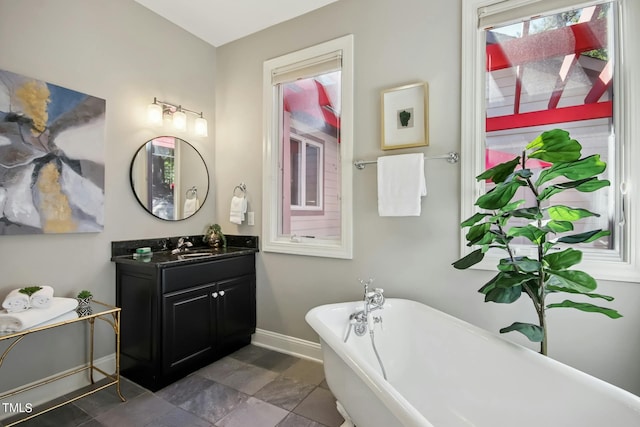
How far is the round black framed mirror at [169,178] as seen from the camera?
2452 mm

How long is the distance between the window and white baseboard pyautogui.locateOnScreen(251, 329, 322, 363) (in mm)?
737

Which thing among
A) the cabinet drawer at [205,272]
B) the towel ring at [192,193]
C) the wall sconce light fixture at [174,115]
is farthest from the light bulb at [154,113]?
the cabinet drawer at [205,272]

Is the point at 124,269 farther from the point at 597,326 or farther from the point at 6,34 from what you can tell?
the point at 597,326

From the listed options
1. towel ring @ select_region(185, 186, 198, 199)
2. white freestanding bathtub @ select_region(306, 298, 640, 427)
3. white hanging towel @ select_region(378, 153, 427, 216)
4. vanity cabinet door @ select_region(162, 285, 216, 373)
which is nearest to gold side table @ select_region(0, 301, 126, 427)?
vanity cabinet door @ select_region(162, 285, 216, 373)

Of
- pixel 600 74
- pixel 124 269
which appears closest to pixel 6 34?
pixel 124 269

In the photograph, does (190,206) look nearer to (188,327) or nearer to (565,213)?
(188,327)

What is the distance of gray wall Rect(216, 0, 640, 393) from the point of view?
170 cm

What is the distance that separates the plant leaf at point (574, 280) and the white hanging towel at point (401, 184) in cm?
81

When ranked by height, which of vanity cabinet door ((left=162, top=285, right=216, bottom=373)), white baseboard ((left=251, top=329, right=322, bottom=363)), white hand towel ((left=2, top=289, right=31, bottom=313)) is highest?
white hand towel ((left=2, top=289, right=31, bottom=313))

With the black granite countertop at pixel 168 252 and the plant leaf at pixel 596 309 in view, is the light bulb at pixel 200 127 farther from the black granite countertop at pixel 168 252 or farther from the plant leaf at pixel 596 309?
the plant leaf at pixel 596 309

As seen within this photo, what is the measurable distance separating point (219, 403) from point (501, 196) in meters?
1.96

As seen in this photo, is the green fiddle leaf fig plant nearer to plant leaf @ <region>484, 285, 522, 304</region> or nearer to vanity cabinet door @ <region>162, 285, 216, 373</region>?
plant leaf @ <region>484, 285, 522, 304</region>

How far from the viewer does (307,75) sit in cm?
259

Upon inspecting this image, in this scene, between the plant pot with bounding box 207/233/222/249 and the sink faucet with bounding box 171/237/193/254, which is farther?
the plant pot with bounding box 207/233/222/249
